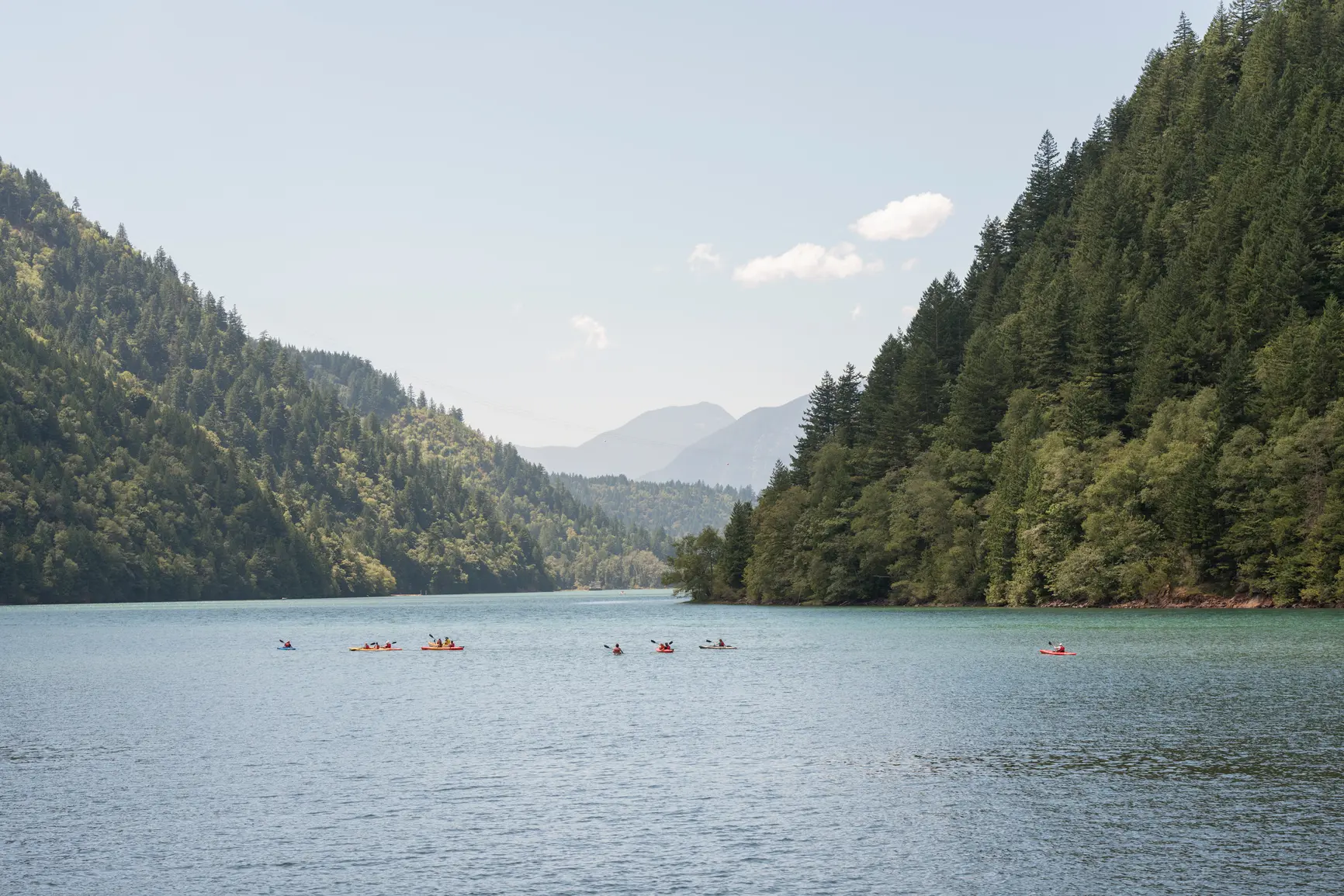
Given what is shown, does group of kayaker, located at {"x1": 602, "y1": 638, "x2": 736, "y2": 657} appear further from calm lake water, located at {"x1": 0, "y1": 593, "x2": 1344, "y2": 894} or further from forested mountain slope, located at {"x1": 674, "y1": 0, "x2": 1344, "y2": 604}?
forested mountain slope, located at {"x1": 674, "y1": 0, "x2": 1344, "y2": 604}

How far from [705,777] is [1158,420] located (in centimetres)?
11098

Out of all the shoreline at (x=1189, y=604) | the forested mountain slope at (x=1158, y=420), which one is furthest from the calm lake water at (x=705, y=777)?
the forested mountain slope at (x=1158, y=420)

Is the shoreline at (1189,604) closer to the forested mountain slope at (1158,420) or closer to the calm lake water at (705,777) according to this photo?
the forested mountain slope at (1158,420)

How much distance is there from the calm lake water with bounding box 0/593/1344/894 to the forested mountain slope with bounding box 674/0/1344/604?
111 ft

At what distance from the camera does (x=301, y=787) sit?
52.8 metres

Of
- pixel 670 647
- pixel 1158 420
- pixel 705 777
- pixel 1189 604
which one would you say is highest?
pixel 1158 420

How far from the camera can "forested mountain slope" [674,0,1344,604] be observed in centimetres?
13638

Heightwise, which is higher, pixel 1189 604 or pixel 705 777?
pixel 1189 604

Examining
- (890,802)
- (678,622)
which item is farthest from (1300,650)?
(678,622)

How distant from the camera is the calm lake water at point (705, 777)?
39.0 metres

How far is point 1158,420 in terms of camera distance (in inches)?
5920

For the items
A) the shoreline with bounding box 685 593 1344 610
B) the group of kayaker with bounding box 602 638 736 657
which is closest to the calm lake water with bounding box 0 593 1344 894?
the group of kayaker with bounding box 602 638 736 657

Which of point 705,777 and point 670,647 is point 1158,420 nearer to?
point 670,647

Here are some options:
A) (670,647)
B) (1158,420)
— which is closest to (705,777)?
(670,647)
